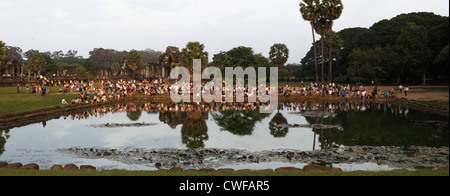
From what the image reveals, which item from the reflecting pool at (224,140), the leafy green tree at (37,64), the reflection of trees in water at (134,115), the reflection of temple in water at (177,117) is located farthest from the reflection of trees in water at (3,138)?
the leafy green tree at (37,64)

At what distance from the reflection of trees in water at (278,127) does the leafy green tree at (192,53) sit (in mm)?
48058

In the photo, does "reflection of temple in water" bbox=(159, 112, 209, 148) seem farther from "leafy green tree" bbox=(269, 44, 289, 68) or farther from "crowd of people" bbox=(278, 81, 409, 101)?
"leafy green tree" bbox=(269, 44, 289, 68)

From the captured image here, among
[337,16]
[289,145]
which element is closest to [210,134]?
[289,145]

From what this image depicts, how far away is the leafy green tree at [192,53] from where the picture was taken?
74938 mm

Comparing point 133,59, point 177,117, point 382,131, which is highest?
point 133,59

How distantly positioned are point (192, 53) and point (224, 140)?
189 feet

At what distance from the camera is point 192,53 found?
246ft

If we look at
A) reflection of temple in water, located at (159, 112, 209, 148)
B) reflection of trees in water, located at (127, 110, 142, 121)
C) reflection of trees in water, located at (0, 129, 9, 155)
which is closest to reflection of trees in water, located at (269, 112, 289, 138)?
reflection of temple in water, located at (159, 112, 209, 148)

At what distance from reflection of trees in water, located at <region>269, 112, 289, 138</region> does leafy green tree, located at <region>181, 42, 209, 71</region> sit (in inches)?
1892

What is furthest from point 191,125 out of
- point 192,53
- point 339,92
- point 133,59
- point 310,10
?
point 133,59

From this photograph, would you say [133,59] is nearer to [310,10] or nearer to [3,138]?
[310,10]

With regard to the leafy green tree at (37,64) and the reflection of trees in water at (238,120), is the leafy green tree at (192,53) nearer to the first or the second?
the leafy green tree at (37,64)

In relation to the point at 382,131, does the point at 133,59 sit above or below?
above
